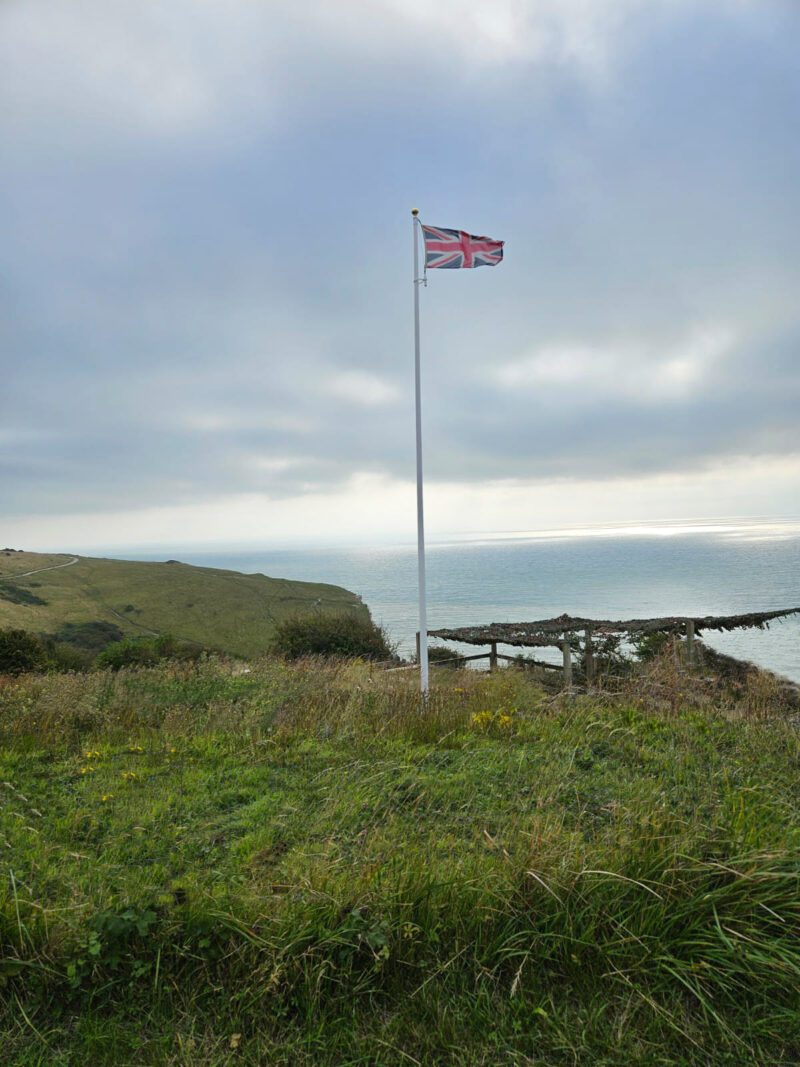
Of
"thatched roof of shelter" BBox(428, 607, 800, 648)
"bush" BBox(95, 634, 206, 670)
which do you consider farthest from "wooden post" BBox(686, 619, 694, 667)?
"bush" BBox(95, 634, 206, 670)

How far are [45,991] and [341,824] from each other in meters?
1.55

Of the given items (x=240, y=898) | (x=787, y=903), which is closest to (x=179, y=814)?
(x=240, y=898)

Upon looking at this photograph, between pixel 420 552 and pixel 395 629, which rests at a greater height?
pixel 420 552

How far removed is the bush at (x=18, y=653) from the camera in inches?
594

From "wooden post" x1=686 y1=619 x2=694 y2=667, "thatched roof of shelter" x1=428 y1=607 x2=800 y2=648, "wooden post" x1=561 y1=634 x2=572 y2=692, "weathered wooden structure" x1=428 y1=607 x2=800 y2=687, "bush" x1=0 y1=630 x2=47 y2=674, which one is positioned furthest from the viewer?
"bush" x1=0 y1=630 x2=47 y2=674

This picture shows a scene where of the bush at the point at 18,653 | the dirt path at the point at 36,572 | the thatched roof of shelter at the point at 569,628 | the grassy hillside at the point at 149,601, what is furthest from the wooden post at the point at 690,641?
the dirt path at the point at 36,572

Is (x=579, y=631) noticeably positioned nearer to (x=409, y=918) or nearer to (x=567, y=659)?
(x=567, y=659)

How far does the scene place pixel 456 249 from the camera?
963 centimetres

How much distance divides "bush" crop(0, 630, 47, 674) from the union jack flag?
45.3ft

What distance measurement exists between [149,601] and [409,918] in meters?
47.6

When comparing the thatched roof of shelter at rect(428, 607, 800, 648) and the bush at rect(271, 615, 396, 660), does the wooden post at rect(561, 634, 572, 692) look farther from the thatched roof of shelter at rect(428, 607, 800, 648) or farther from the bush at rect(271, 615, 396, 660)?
the bush at rect(271, 615, 396, 660)

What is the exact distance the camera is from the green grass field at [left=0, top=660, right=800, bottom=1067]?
2.14 meters

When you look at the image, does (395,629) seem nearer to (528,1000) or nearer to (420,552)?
(420,552)

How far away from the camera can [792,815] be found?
10.9ft
